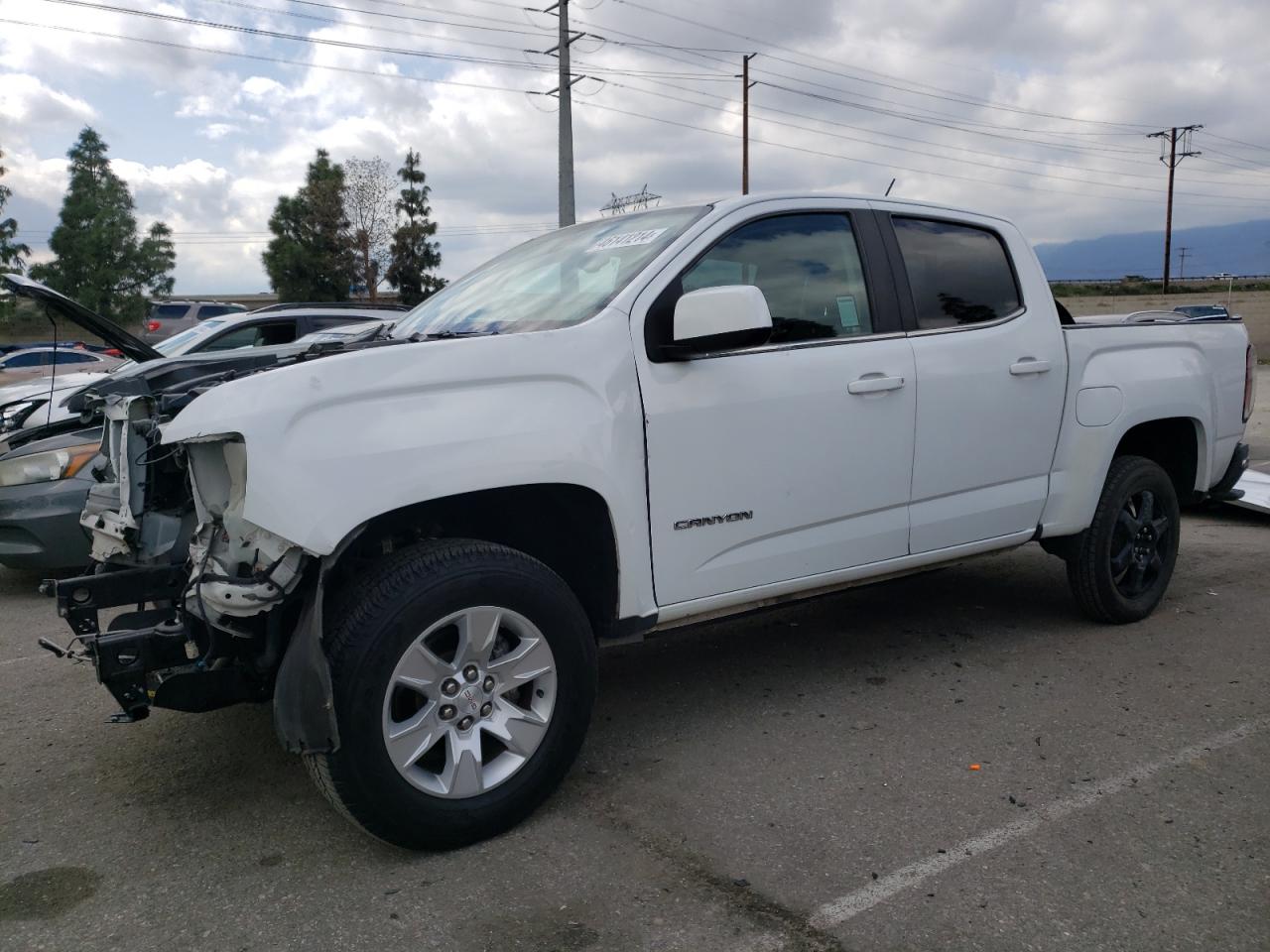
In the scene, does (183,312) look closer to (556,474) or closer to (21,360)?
(21,360)

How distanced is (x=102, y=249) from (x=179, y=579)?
49.8 m

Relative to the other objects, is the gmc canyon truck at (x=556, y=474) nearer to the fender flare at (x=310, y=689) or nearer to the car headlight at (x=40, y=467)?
the fender flare at (x=310, y=689)

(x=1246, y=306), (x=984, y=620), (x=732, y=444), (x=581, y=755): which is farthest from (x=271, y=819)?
(x=1246, y=306)

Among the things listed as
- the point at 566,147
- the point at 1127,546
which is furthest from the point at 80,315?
the point at 566,147

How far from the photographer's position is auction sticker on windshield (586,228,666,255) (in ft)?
12.1

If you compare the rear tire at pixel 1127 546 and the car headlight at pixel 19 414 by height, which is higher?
the car headlight at pixel 19 414

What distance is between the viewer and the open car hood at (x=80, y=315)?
372 centimetres

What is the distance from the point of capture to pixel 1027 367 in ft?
14.2

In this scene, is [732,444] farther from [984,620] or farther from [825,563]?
[984,620]

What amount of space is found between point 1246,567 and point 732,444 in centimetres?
443

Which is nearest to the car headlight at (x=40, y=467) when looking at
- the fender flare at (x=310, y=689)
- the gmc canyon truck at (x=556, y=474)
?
the gmc canyon truck at (x=556, y=474)

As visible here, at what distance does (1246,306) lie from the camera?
5016cm

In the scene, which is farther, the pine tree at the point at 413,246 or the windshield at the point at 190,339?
the pine tree at the point at 413,246

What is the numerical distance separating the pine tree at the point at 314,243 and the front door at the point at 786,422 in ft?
143
